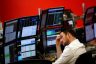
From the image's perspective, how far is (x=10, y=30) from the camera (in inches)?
123

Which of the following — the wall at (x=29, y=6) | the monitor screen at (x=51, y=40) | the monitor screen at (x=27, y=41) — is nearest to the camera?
the monitor screen at (x=27, y=41)

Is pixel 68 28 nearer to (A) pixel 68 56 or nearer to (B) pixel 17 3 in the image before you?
(A) pixel 68 56

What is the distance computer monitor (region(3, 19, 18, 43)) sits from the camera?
3.05 m

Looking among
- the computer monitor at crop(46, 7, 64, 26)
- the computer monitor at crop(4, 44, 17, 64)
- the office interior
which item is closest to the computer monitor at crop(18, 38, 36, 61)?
the office interior

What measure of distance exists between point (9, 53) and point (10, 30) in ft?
0.91

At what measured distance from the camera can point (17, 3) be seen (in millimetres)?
7363

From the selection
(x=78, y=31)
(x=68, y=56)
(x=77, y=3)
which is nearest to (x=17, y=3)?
(x=77, y=3)

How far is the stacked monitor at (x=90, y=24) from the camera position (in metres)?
3.94

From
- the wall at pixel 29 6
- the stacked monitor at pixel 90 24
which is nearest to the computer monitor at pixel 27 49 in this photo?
the stacked monitor at pixel 90 24

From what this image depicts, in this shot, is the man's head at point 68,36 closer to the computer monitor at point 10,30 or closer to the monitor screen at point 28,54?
the monitor screen at point 28,54

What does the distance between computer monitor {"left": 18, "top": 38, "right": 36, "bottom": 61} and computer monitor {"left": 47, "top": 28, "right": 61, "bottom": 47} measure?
0.34m

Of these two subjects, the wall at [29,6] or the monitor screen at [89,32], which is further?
the wall at [29,6]

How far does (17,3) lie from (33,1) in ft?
1.49

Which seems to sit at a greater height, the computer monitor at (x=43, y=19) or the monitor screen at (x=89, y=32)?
the computer monitor at (x=43, y=19)
